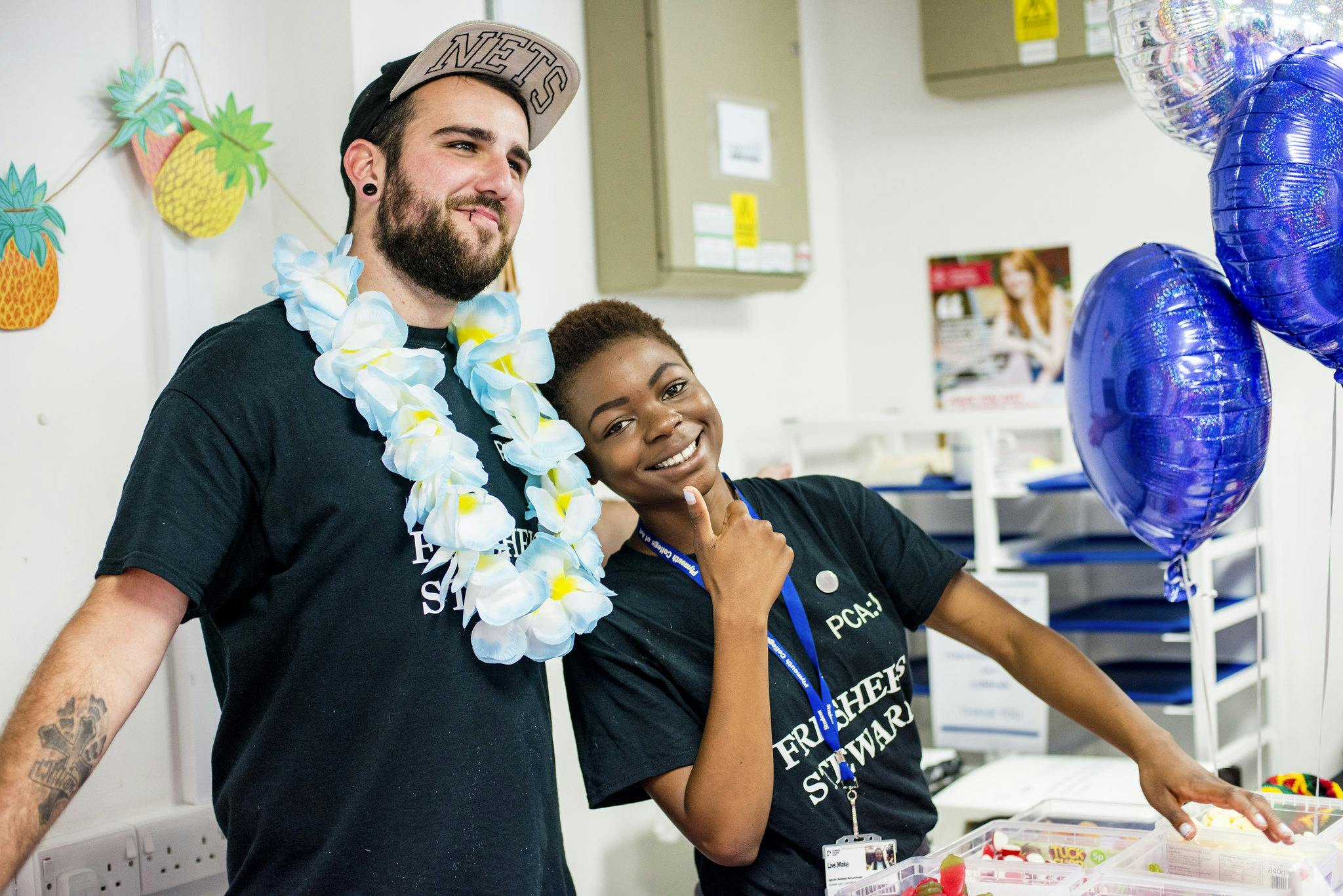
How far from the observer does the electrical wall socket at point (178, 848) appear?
1789mm

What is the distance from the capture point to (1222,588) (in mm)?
2986

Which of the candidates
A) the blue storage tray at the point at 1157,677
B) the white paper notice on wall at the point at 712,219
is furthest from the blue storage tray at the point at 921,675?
the white paper notice on wall at the point at 712,219

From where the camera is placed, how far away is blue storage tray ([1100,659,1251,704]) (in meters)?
2.65

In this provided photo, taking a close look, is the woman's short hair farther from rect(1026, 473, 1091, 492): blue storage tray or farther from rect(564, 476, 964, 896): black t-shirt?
rect(1026, 473, 1091, 492): blue storage tray

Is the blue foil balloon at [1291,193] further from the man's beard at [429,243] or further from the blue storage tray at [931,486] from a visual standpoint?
the blue storage tray at [931,486]

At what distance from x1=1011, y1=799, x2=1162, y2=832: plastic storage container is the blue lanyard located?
0.27 m

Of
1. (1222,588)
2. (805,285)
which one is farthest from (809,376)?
(1222,588)

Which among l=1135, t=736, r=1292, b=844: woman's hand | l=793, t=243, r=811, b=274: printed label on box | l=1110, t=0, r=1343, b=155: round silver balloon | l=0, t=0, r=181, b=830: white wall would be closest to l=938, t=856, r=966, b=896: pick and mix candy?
l=1135, t=736, r=1292, b=844: woman's hand

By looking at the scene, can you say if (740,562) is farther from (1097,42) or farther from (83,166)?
(1097,42)

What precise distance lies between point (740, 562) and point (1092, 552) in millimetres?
1587

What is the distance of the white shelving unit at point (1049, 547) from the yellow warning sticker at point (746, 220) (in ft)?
1.71

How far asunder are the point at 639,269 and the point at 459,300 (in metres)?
1.13

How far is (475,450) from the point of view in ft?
4.63

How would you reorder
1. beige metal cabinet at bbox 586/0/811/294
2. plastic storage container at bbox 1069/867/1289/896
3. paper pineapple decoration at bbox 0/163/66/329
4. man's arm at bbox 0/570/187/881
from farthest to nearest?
beige metal cabinet at bbox 586/0/811/294 < paper pineapple decoration at bbox 0/163/66/329 < plastic storage container at bbox 1069/867/1289/896 < man's arm at bbox 0/570/187/881
